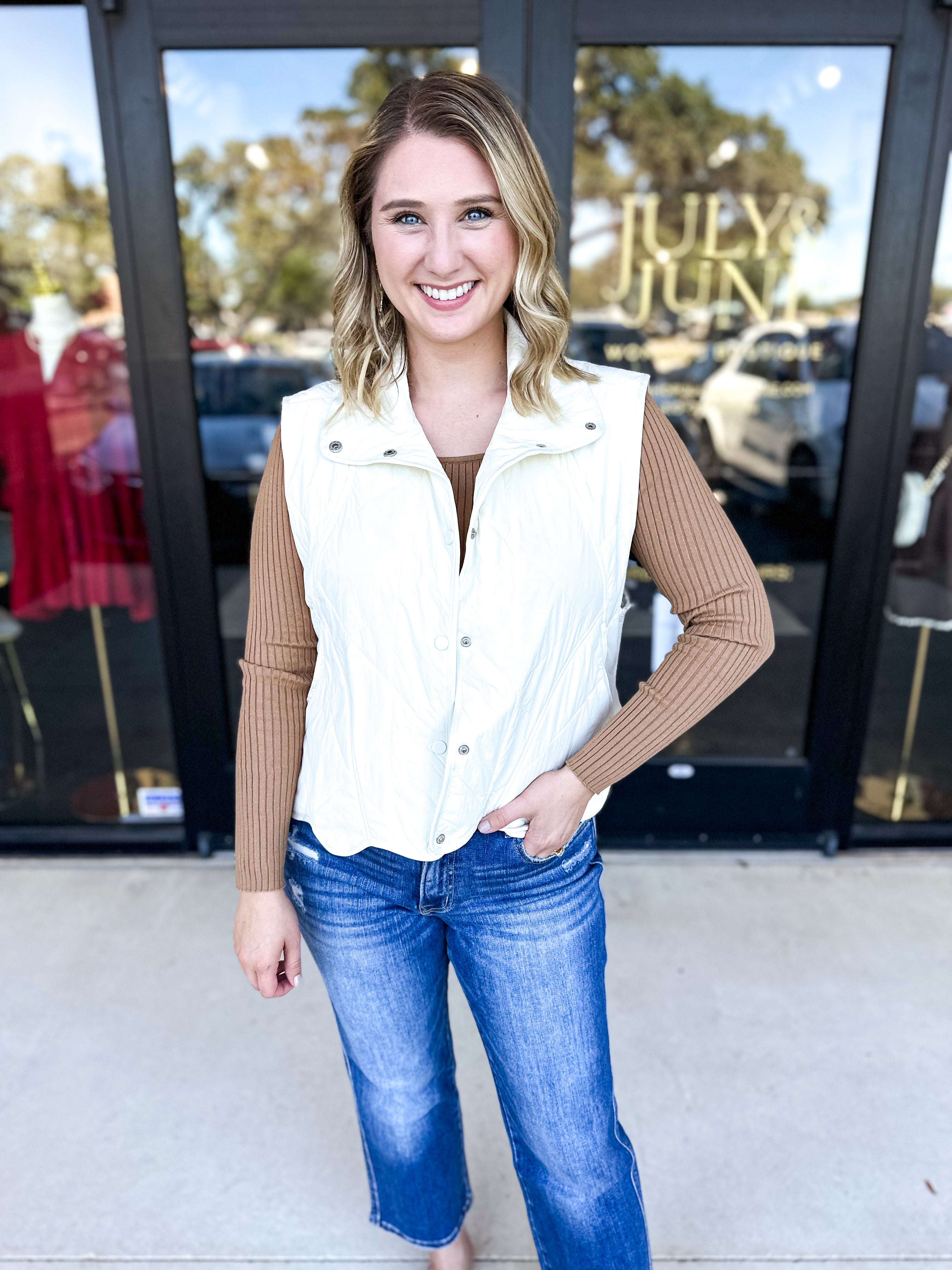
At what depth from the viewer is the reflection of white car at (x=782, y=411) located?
271 cm

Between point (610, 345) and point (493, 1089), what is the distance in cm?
205

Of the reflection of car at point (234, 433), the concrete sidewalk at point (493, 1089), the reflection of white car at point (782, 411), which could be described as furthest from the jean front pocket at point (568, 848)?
the reflection of white car at point (782, 411)

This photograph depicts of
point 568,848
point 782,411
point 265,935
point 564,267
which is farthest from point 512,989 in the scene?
point 782,411

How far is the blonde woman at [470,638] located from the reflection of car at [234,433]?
1382 mm

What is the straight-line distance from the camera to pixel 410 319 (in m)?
1.16

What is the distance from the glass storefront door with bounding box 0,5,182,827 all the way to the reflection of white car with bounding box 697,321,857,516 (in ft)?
5.91

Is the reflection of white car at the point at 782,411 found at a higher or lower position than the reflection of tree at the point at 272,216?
lower

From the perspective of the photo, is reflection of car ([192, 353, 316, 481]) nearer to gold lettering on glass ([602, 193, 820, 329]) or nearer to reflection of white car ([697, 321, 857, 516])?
gold lettering on glass ([602, 193, 820, 329])

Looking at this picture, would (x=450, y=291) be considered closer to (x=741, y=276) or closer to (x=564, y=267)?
(x=564, y=267)

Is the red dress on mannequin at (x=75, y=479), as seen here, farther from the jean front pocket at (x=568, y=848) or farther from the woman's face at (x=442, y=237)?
the jean front pocket at (x=568, y=848)

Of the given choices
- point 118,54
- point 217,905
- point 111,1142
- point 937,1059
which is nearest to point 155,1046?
point 111,1142

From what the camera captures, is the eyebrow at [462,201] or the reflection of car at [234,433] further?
the reflection of car at [234,433]

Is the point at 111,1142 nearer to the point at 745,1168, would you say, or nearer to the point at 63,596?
the point at 745,1168

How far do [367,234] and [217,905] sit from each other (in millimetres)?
2082
